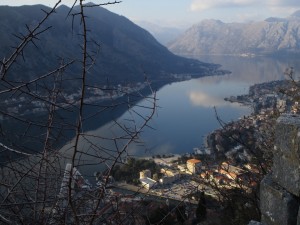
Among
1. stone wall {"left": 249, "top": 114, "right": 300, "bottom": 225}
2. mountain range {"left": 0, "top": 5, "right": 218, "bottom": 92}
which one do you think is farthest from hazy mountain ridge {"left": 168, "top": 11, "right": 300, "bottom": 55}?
stone wall {"left": 249, "top": 114, "right": 300, "bottom": 225}

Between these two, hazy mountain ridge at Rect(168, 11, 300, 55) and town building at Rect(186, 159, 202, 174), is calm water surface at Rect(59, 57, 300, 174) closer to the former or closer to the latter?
town building at Rect(186, 159, 202, 174)

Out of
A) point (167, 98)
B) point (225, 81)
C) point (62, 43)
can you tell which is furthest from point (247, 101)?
point (62, 43)

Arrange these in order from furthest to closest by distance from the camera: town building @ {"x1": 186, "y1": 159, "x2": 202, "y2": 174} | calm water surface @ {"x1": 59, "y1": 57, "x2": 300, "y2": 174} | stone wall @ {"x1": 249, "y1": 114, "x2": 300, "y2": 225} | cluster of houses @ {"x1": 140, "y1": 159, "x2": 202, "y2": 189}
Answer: calm water surface @ {"x1": 59, "y1": 57, "x2": 300, "y2": 174} → town building @ {"x1": 186, "y1": 159, "x2": 202, "y2": 174} → cluster of houses @ {"x1": 140, "y1": 159, "x2": 202, "y2": 189} → stone wall @ {"x1": 249, "y1": 114, "x2": 300, "y2": 225}

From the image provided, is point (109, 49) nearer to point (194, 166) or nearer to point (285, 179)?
point (194, 166)

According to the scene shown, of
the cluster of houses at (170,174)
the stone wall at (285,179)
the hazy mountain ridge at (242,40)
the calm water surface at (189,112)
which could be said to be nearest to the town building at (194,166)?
the cluster of houses at (170,174)

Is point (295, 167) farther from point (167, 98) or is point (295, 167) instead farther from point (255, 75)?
point (255, 75)

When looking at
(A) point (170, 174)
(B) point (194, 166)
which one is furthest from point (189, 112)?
(B) point (194, 166)

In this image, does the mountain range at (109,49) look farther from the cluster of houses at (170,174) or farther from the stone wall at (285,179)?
the stone wall at (285,179)
